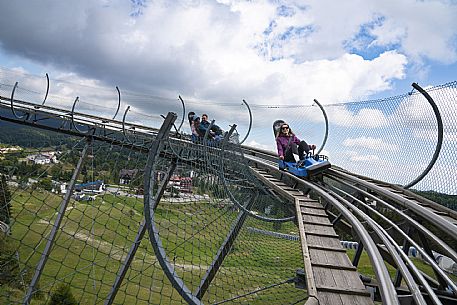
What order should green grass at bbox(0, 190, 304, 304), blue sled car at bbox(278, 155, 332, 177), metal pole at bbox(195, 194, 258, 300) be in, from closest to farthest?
1. green grass at bbox(0, 190, 304, 304)
2. metal pole at bbox(195, 194, 258, 300)
3. blue sled car at bbox(278, 155, 332, 177)

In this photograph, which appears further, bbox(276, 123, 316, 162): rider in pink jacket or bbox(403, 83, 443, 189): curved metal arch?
bbox(276, 123, 316, 162): rider in pink jacket

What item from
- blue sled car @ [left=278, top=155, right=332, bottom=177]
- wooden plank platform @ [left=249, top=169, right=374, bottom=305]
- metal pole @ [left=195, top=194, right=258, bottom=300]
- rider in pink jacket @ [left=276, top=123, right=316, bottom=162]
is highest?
rider in pink jacket @ [left=276, top=123, right=316, bottom=162]

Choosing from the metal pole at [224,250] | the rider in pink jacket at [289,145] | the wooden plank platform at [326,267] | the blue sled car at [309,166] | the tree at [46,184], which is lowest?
the metal pole at [224,250]

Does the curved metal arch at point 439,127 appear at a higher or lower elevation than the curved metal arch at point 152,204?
higher

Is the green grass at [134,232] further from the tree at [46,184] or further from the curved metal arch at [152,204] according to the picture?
the curved metal arch at [152,204]

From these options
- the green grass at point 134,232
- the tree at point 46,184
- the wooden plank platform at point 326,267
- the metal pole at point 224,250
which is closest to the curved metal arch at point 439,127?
the wooden plank platform at point 326,267

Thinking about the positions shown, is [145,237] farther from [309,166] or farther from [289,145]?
[289,145]

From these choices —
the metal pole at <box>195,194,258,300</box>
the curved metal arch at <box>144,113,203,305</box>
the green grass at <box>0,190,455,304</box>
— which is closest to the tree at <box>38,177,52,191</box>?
the green grass at <box>0,190,455,304</box>

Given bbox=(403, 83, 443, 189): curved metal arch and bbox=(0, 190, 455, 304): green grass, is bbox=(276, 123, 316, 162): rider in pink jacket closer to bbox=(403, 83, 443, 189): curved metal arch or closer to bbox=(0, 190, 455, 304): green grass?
bbox=(0, 190, 455, 304): green grass

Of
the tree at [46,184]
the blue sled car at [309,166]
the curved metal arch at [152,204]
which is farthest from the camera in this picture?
the blue sled car at [309,166]

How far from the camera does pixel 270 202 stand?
5.11 metres

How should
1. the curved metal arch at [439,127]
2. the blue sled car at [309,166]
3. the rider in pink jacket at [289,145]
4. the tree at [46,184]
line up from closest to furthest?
the tree at [46,184], the curved metal arch at [439,127], the blue sled car at [309,166], the rider in pink jacket at [289,145]

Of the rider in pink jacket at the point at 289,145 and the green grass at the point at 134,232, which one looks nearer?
the green grass at the point at 134,232

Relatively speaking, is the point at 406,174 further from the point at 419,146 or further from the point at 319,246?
the point at 319,246
